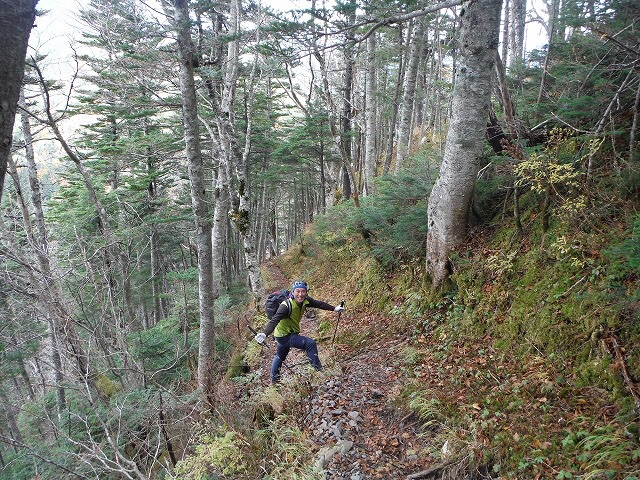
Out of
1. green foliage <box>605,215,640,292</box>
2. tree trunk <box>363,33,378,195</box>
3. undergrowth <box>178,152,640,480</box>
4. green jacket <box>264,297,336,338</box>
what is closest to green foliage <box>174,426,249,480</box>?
undergrowth <box>178,152,640,480</box>

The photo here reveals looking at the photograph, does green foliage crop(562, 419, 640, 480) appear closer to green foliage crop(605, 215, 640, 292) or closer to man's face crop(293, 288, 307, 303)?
green foliage crop(605, 215, 640, 292)

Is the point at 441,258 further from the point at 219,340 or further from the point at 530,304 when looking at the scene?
the point at 219,340

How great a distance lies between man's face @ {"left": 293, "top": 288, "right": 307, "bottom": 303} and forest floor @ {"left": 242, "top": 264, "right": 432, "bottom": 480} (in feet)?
4.02

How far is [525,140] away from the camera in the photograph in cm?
545

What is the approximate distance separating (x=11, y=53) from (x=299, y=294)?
4.73m

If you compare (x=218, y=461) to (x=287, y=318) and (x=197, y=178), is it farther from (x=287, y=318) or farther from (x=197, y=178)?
(x=197, y=178)

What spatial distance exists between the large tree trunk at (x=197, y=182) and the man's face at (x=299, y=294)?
7.59 ft

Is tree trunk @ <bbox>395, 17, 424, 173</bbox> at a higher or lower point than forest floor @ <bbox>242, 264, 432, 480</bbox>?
higher

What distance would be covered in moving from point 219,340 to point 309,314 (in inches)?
112

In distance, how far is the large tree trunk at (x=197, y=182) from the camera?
6301 mm

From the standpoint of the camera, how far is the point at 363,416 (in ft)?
15.2

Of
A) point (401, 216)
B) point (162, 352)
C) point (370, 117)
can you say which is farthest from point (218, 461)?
point (370, 117)

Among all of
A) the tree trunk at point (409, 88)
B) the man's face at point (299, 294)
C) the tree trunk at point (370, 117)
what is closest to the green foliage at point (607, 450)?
the man's face at point (299, 294)

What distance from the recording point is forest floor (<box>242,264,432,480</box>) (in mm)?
3866
